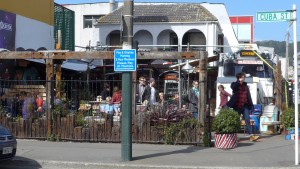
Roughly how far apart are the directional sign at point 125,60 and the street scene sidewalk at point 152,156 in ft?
6.55

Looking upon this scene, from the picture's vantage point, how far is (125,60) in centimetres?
1039

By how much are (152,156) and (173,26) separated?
24.8 metres

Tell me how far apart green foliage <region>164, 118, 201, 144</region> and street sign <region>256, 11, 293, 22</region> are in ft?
11.5

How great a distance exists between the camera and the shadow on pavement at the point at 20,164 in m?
10.3

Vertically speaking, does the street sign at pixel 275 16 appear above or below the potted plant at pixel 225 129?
above

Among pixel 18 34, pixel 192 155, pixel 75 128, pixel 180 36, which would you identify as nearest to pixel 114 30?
pixel 180 36

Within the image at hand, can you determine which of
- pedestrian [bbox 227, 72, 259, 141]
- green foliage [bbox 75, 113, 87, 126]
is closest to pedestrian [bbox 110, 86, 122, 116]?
green foliage [bbox 75, 113, 87, 126]

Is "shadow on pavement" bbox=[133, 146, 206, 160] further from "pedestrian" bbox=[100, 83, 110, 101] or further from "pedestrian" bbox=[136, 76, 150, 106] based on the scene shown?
"pedestrian" bbox=[100, 83, 110, 101]

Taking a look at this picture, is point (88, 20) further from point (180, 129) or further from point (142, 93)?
point (180, 129)

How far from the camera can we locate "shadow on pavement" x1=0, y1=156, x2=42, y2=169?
10273 millimetres

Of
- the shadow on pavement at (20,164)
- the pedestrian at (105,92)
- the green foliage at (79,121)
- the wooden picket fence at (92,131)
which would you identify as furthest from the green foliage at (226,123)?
the shadow on pavement at (20,164)

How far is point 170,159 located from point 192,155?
74cm

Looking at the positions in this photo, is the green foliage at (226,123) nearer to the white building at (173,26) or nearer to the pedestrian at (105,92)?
the pedestrian at (105,92)

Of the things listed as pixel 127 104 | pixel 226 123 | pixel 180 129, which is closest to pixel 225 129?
pixel 226 123
